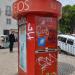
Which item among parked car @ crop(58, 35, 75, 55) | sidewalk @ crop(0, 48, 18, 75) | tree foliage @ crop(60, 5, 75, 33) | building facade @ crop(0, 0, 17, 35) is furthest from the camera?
tree foliage @ crop(60, 5, 75, 33)

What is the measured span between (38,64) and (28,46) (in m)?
0.67

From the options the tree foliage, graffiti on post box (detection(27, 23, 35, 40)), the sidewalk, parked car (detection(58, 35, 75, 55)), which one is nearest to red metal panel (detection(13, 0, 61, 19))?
graffiti on post box (detection(27, 23, 35, 40))

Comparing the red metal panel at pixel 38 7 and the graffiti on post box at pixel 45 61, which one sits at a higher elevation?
the red metal panel at pixel 38 7

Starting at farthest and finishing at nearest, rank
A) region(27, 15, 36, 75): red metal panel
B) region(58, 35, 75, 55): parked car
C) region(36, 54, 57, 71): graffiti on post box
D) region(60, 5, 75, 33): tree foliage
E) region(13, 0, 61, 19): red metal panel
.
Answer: region(60, 5, 75, 33): tree foliage < region(58, 35, 75, 55): parked car < region(36, 54, 57, 71): graffiti on post box < region(27, 15, 36, 75): red metal panel < region(13, 0, 61, 19): red metal panel

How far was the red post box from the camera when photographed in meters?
9.33

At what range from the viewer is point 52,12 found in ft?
30.9

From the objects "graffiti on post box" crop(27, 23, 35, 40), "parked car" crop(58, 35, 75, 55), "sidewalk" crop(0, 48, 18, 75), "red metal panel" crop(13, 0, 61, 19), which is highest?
"red metal panel" crop(13, 0, 61, 19)

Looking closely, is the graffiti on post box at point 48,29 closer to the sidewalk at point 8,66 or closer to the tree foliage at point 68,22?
the sidewalk at point 8,66

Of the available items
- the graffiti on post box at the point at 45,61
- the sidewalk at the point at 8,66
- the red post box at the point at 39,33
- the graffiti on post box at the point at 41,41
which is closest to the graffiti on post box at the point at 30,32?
the red post box at the point at 39,33

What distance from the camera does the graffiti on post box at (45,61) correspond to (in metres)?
9.64

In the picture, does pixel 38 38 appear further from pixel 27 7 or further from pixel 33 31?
pixel 27 7

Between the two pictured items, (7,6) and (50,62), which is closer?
(50,62)

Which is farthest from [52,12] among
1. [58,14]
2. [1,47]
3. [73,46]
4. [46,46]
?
[1,47]

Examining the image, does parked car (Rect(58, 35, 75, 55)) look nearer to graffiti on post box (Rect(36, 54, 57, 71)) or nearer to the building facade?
graffiti on post box (Rect(36, 54, 57, 71))
